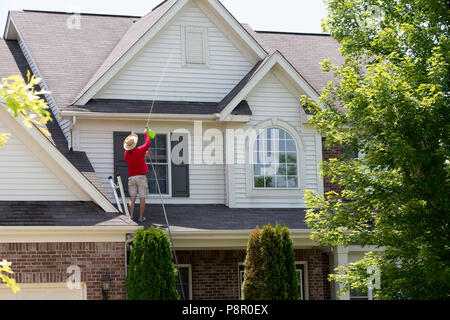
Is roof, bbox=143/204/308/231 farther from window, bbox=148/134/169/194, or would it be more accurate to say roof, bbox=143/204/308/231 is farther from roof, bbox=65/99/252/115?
roof, bbox=65/99/252/115

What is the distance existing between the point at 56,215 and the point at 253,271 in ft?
13.2

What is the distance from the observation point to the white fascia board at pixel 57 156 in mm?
15203

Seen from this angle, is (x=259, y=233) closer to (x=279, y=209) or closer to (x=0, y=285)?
(x=279, y=209)

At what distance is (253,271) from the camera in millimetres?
14750

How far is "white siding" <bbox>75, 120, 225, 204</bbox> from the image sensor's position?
17422 millimetres

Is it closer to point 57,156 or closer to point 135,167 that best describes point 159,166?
point 135,167

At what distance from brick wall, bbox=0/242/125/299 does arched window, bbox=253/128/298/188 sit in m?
4.42

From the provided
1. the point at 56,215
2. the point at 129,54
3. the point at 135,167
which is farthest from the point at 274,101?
the point at 56,215

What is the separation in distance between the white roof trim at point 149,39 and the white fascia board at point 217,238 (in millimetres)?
4099

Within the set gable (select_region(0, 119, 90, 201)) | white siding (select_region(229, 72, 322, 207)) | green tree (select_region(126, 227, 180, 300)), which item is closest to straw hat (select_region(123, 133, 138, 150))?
gable (select_region(0, 119, 90, 201))

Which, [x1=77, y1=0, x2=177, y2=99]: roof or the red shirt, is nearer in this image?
the red shirt

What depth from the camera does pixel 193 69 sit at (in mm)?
18672

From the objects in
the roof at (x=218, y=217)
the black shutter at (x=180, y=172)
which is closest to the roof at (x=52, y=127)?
the roof at (x=218, y=217)
